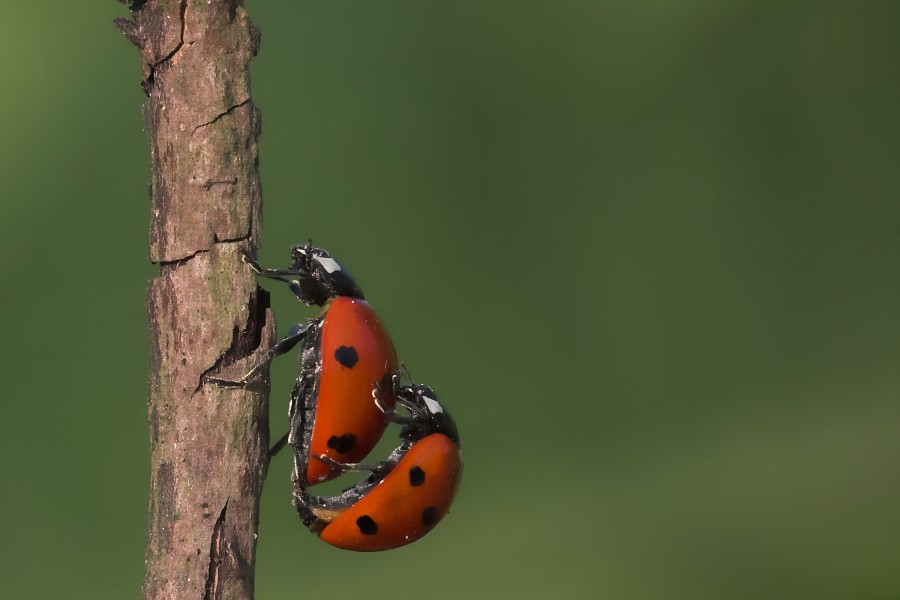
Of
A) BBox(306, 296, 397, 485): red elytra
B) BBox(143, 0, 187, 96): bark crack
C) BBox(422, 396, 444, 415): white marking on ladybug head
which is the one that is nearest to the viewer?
BBox(143, 0, 187, 96): bark crack

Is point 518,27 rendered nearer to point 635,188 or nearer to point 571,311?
point 635,188

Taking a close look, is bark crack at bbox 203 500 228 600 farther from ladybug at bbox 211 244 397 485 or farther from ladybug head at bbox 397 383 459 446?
ladybug head at bbox 397 383 459 446

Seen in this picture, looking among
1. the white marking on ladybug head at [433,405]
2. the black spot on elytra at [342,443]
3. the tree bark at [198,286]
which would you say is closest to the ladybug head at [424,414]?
the white marking on ladybug head at [433,405]

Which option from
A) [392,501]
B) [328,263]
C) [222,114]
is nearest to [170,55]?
[222,114]

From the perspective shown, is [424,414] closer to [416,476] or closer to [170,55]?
[416,476]

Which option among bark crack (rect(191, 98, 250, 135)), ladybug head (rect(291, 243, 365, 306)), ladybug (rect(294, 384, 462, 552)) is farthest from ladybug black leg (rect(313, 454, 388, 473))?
bark crack (rect(191, 98, 250, 135))

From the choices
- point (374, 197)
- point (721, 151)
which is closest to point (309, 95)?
point (374, 197)

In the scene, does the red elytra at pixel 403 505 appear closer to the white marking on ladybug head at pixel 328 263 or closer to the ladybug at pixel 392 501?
the ladybug at pixel 392 501
